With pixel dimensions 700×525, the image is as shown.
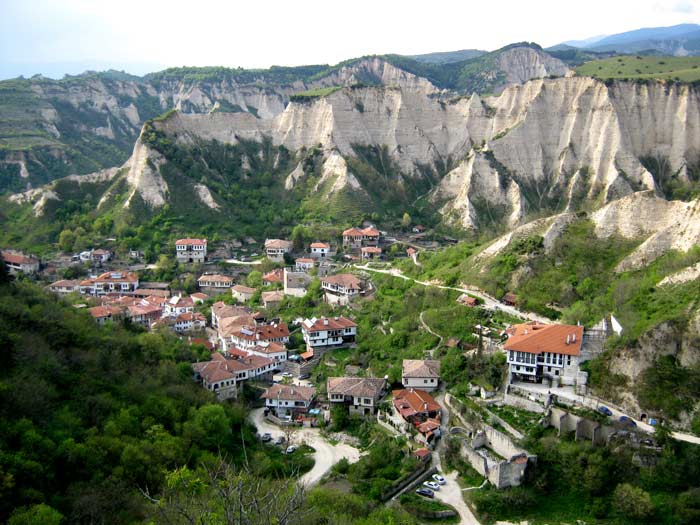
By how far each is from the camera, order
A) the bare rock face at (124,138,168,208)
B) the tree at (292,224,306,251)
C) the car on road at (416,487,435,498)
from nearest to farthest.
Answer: the car on road at (416,487,435,498), the tree at (292,224,306,251), the bare rock face at (124,138,168,208)

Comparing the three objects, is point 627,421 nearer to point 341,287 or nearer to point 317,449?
point 317,449

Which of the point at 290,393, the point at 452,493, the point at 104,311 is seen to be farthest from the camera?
the point at 104,311

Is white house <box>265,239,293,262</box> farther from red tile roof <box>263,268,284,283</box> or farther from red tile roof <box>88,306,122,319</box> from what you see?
red tile roof <box>88,306,122,319</box>

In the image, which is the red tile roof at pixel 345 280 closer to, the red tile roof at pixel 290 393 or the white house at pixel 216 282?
the white house at pixel 216 282

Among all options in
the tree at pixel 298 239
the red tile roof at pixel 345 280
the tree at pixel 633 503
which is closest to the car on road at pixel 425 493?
the tree at pixel 633 503

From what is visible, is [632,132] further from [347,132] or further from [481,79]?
[481,79]

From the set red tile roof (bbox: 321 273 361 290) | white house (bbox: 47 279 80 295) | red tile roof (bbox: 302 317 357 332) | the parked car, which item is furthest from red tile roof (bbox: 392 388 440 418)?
white house (bbox: 47 279 80 295)

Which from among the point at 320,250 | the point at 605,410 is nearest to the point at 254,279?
the point at 320,250
